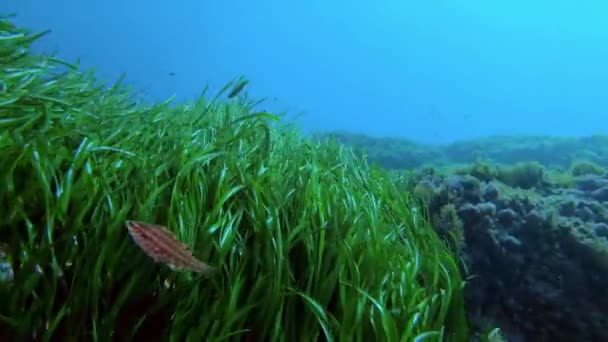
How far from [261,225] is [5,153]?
1285 millimetres

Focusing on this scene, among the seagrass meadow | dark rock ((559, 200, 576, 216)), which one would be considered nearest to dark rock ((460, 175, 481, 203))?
dark rock ((559, 200, 576, 216))

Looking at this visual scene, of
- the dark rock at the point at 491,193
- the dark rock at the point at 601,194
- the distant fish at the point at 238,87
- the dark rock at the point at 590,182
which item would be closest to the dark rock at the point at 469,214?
the dark rock at the point at 491,193

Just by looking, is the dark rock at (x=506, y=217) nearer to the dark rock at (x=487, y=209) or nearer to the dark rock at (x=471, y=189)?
the dark rock at (x=487, y=209)

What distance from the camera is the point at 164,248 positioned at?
1.88m

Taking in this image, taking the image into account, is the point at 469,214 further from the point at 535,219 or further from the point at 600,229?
the point at 600,229

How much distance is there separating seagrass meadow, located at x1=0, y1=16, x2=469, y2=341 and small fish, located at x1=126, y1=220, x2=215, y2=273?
5.5 inches

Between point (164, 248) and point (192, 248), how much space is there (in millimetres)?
303

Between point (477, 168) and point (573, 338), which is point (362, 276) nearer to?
point (573, 338)

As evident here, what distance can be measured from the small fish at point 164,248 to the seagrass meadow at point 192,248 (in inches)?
5.5

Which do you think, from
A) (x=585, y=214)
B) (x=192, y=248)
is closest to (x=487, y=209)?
(x=585, y=214)

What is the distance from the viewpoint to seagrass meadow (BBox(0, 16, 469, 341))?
1922mm

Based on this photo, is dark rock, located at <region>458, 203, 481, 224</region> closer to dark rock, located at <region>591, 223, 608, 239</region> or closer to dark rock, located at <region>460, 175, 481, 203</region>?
dark rock, located at <region>460, 175, 481, 203</region>

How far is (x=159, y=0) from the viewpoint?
139750 millimetres

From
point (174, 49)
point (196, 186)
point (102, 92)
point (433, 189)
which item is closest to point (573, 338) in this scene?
point (433, 189)
